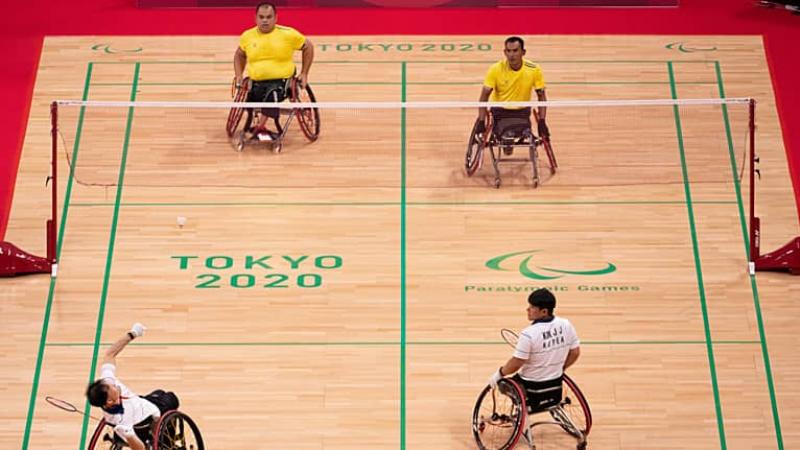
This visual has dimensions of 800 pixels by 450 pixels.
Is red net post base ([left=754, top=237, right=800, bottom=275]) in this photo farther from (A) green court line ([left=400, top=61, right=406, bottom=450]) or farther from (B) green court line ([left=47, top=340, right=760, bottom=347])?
(A) green court line ([left=400, top=61, right=406, bottom=450])

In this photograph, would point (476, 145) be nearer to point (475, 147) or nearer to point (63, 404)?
point (475, 147)

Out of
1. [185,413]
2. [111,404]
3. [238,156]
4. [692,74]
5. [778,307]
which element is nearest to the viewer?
[111,404]

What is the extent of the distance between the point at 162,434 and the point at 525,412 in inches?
121

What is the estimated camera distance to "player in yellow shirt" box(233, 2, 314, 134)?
1788 centimetres

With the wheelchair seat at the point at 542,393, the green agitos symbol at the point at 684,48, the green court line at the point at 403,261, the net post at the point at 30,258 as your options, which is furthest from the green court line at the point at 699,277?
the net post at the point at 30,258

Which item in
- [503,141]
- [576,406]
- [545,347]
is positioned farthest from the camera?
[503,141]

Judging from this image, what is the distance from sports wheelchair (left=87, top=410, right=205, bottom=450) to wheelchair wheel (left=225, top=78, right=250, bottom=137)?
419cm

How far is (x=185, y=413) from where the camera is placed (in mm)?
15414

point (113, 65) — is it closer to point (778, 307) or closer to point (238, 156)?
point (238, 156)

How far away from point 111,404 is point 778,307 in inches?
264

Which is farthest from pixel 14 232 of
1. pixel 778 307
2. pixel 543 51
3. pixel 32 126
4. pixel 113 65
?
pixel 778 307

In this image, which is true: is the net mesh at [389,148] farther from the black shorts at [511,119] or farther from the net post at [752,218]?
the net post at [752,218]

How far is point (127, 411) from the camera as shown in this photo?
45.2ft

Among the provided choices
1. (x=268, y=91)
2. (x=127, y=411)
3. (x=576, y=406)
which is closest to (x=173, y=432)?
(x=127, y=411)
